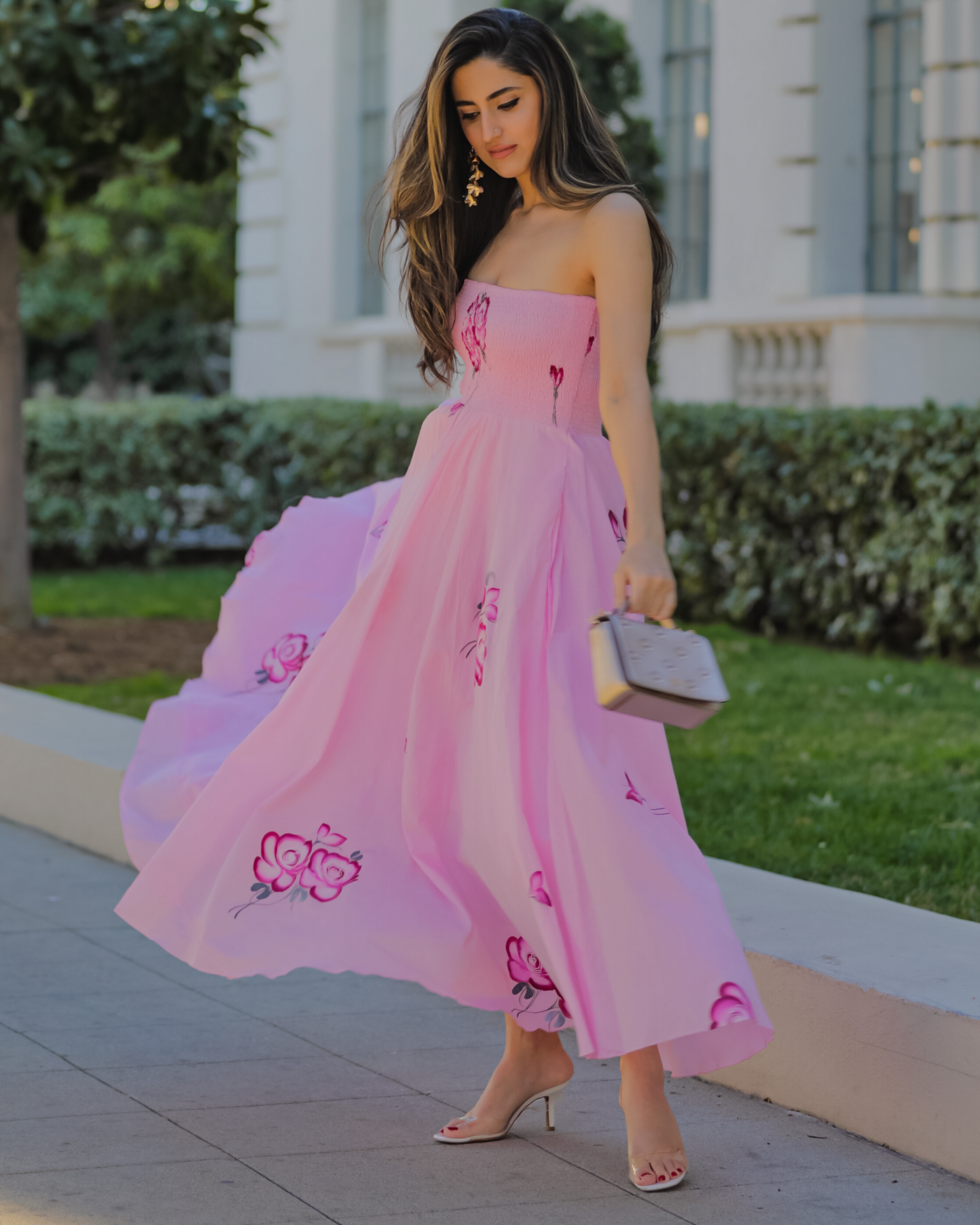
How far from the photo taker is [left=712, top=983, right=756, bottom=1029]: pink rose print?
9.11 ft

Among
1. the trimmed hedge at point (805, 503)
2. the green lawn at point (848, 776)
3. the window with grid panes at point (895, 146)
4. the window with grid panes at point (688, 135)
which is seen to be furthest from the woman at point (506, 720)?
the window with grid panes at point (688, 135)

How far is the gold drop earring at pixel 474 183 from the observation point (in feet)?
10.6

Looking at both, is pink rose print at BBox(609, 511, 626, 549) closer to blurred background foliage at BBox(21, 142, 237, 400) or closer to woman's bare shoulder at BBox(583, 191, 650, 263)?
woman's bare shoulder at BBox(583, 191, 650, 263)

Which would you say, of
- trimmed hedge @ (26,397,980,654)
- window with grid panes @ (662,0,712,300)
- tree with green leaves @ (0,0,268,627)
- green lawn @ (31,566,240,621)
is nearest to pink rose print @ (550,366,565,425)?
tree with green leaves @ (0,0,268,627)

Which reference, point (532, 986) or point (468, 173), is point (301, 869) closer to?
point (532, 986)

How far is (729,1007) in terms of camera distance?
110 inches

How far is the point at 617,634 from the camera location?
268cm

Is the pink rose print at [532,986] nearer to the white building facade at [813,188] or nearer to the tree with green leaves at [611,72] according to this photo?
the tree with green leaves at [611,72]

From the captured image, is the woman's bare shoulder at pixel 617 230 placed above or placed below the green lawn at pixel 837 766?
above

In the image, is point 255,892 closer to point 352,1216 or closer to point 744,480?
point 352,1216

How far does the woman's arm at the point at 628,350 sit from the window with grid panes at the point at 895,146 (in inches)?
384

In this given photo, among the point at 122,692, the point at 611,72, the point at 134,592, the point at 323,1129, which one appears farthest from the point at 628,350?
the point at 134,592

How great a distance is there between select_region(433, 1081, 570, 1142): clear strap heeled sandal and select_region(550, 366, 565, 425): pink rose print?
1.23 metres

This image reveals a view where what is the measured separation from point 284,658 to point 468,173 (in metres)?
1.23
